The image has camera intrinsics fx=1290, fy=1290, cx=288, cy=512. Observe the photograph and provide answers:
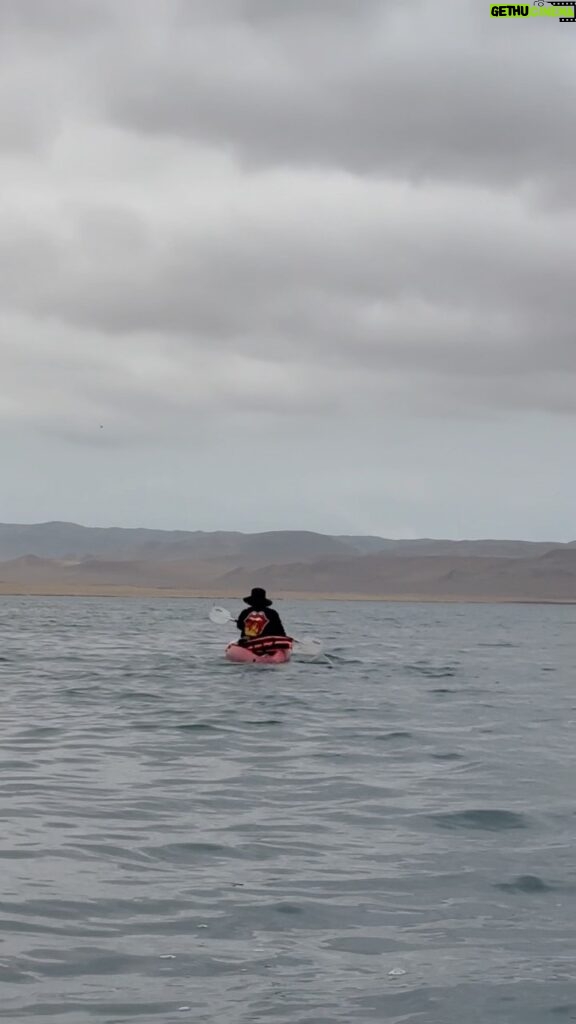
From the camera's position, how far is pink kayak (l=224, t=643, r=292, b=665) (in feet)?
87.7

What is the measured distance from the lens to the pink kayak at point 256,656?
2673cm

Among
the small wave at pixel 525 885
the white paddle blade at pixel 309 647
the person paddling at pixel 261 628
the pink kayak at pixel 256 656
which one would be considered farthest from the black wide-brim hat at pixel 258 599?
the small wave at pixel 525 885

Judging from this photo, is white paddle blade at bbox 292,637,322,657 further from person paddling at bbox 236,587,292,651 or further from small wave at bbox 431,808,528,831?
small wave at bbox 431,808,528,831

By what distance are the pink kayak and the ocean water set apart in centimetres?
660

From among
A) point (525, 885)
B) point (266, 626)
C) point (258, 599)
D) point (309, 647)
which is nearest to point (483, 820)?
point (525, 885)

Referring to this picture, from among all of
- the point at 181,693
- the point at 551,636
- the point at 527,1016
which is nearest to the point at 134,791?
the point at 527,1016

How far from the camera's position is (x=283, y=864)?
9188mm

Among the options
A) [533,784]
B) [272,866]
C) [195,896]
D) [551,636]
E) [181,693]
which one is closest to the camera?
[195,896]

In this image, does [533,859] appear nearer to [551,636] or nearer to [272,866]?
[272,866]

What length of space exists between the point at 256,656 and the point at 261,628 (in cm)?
60

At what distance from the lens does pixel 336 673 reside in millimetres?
27219

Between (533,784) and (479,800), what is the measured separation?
4.17ft

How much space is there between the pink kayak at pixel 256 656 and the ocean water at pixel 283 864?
6601 millimetres

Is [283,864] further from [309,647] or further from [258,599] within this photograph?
[309,647]
